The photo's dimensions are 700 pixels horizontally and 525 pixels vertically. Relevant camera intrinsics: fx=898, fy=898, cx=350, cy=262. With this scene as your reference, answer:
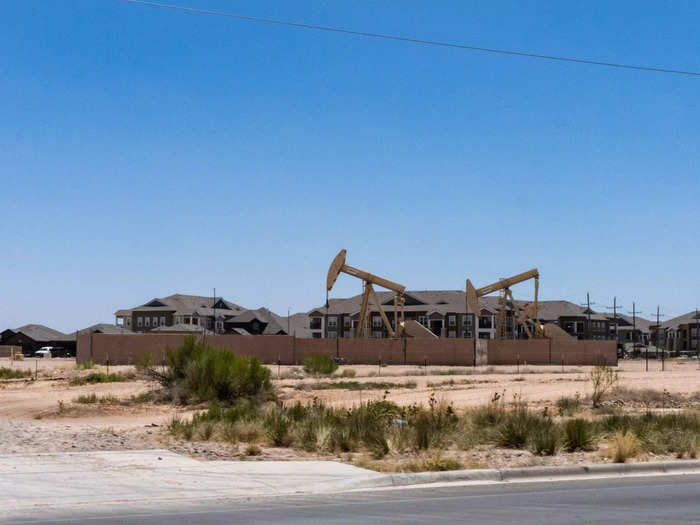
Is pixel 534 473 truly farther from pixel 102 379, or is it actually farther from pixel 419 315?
pixel 419 315

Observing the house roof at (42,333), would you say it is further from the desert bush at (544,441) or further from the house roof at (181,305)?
the desert bush at (544,441)

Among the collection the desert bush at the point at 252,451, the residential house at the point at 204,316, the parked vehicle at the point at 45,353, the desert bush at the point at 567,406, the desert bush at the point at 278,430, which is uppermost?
the residential house at the point at 204,316

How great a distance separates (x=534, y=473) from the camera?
14.7 m

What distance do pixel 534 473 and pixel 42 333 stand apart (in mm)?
122952

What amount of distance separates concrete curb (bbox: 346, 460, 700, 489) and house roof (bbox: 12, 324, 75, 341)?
119617 millimetres

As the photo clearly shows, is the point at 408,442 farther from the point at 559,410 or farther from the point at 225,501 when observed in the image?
the point at 559,410

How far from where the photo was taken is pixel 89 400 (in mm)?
31172

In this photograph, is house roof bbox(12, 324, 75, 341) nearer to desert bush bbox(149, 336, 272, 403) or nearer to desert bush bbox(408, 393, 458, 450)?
desert bush bbox(149, 336, 272, 403)

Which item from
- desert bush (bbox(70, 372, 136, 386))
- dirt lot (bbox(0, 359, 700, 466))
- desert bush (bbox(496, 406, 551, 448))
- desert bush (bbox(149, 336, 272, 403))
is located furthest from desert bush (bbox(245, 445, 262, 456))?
desert bush (bbox(70, 372, 136, 386))

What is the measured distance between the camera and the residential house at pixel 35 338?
12575cm

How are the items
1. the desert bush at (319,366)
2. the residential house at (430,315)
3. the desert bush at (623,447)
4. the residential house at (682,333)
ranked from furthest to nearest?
the residential house at (682,333) < the residential house at (430,315) < the desert bush at (319,366) < the desert bush at (623,447)

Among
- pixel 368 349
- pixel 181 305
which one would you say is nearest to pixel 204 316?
pixel 181 305

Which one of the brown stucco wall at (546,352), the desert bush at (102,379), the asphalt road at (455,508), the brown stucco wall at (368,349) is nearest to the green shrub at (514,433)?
the asphalt road at (455,508)

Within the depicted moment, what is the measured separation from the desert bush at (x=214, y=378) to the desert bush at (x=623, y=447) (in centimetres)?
1585
